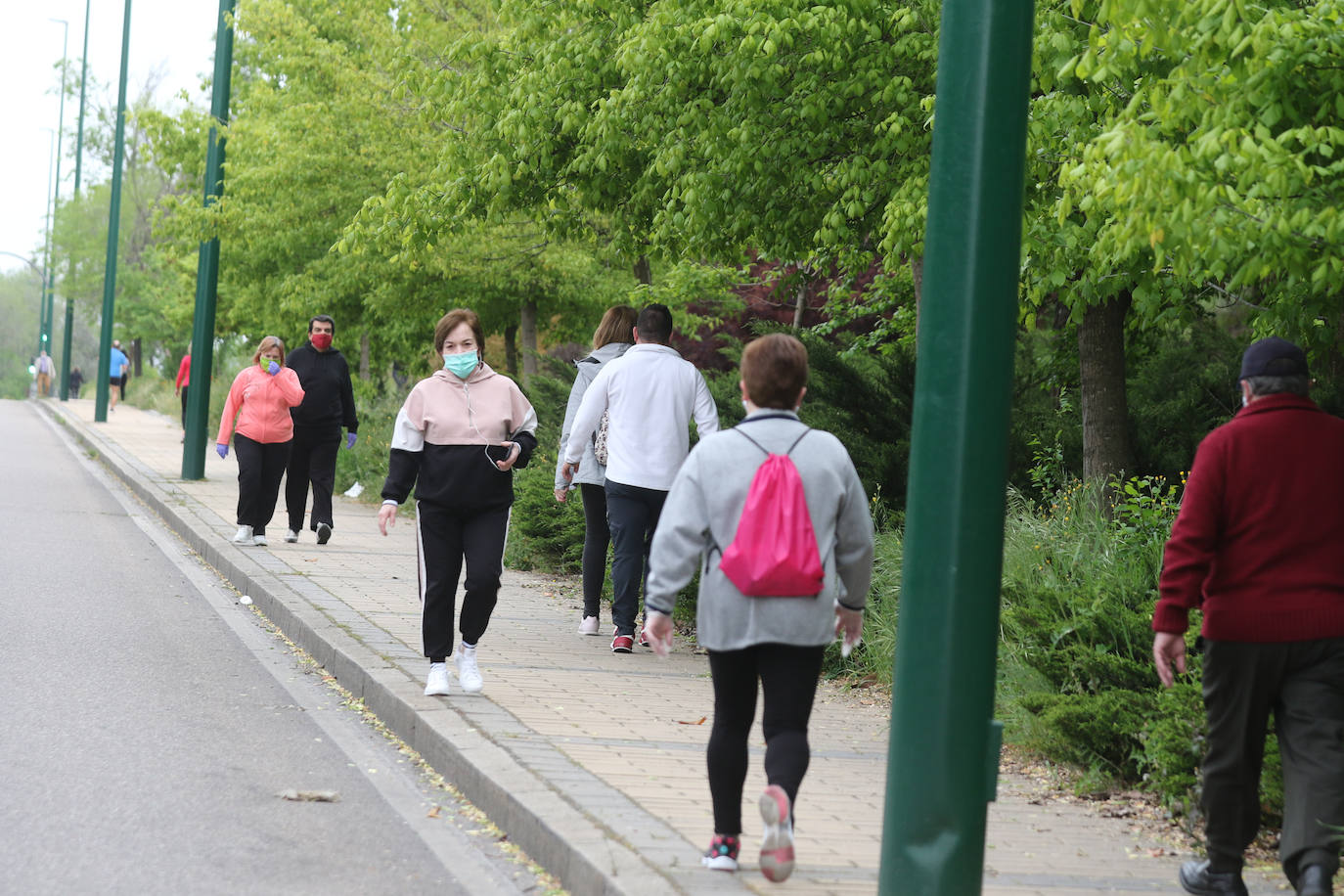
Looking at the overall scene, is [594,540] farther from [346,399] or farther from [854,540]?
[346,399]

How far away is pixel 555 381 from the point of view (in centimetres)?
1658

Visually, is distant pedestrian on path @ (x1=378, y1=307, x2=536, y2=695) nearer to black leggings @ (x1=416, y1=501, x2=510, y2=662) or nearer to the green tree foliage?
black leggings @ (x1=416, y1=501, x2=510, y2=662)

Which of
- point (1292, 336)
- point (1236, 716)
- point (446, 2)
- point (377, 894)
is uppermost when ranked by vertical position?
point (446, 2)

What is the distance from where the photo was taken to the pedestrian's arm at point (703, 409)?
8852 mm

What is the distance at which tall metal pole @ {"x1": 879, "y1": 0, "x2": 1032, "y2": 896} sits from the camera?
4.29m

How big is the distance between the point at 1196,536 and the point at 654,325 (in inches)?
189

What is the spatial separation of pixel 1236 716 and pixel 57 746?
4.57m

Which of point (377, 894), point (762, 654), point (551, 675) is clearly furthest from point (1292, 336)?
point (377, 894)

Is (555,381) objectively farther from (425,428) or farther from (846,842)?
(846,842)

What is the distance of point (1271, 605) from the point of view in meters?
4.57

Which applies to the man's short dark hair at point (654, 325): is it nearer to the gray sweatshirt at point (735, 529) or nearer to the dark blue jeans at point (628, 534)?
the dark blue jeans at point (628, 534)

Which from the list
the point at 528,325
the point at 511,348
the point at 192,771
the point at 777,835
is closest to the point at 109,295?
the point at 511,348

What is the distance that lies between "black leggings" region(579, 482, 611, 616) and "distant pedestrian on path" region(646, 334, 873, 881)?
188 inches

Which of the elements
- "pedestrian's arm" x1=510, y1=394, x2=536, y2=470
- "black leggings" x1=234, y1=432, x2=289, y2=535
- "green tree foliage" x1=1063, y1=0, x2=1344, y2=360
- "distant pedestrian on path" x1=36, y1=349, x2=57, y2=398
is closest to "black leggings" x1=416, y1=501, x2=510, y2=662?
"pedestrian's arm" x1=510, y1=394, x2=536, y2=470
